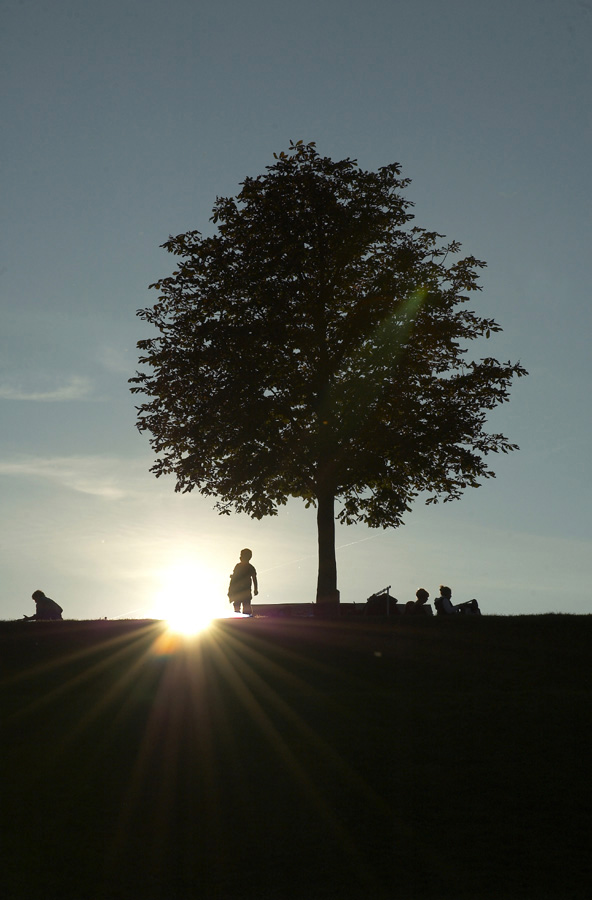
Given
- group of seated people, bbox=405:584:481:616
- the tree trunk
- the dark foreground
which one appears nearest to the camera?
the dark foreground

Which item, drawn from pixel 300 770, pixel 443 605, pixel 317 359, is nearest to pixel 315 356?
pixel 317 359

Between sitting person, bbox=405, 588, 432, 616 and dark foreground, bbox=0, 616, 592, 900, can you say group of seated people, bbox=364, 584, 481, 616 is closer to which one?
sitting person, bbox=405, 588, 432, 616

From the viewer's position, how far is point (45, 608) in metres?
25.4

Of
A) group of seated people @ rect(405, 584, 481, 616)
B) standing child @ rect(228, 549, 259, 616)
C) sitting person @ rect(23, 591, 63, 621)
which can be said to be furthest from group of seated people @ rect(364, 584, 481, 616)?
sitting person @ rect(23, 591, 63, 621)

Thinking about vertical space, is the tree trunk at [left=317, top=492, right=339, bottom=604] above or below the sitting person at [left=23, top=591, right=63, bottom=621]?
above

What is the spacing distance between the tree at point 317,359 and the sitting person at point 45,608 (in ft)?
17.1

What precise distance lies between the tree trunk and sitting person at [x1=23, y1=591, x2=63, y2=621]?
23.1 feet

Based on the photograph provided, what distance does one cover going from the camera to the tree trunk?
2709 cm

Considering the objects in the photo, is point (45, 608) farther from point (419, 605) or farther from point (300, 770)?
point (300, 770)

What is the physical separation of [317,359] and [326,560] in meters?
5.97

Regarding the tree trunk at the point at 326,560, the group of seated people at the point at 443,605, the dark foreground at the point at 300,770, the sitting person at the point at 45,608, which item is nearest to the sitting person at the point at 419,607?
the group of seated people at the point at 443,605

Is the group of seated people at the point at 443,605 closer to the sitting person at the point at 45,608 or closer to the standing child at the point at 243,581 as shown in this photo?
the standing child at the point at 243,581

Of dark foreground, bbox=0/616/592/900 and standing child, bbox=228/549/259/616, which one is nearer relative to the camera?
dark foreground, bbox=0/616/592/900

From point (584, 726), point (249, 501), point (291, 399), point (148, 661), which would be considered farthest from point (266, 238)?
point (584, 726)
